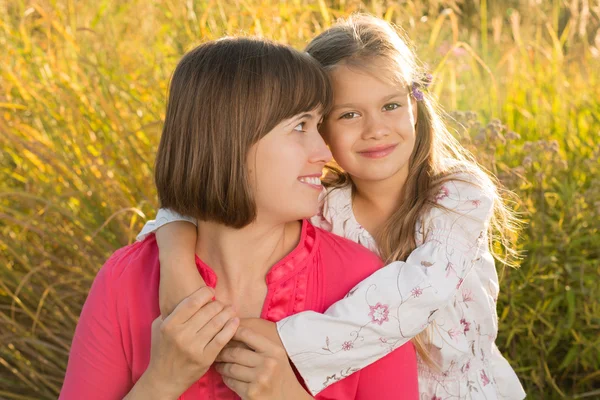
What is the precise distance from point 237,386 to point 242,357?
0.25 feet

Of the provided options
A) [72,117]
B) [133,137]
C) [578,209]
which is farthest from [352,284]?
[72,117]

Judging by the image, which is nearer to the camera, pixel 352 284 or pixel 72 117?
pixel 352 284

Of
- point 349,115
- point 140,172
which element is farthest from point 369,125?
point 140,172

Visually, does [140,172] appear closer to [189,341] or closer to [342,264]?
[342,264]

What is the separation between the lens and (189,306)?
1.93 metres

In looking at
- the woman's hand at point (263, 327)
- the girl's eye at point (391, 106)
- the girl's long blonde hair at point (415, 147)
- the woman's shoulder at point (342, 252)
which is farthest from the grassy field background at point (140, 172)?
the woman's hand at point (263, 327)

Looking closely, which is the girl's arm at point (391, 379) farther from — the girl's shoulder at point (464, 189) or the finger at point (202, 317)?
the girl's shoulder at point (464, 189)

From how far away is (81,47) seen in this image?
429cm

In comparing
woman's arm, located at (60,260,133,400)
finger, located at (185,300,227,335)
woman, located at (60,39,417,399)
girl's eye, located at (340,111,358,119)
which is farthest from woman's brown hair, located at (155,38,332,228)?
girl's eye, located at (340,111,358,119)

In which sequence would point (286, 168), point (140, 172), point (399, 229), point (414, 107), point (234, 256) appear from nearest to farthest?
point (286, 168)
point (234, 256)
point (399, 229)
point (414, 107)
point (140, 172)

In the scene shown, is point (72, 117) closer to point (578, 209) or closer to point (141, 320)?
point (141, 320)

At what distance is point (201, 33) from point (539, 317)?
6.43 feet

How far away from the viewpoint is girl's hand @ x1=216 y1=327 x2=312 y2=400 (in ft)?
6.31

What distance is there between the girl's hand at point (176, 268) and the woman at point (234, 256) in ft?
0.16
